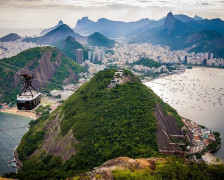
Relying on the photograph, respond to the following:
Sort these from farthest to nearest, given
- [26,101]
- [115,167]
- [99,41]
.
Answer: [99,41] → [26,101] → [115,167]

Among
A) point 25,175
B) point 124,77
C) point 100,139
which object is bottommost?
point 25,175

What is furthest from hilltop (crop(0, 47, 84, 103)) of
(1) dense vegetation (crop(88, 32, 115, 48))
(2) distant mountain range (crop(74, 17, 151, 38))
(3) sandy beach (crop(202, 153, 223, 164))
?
(2) distant mountain range (crop(74, 17, 151, 38))

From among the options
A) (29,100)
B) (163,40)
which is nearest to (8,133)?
(29,100)

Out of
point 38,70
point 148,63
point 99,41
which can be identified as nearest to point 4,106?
point 38,70

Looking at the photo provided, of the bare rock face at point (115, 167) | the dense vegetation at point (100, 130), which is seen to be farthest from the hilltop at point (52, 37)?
the bare rock face at point (115, 167)

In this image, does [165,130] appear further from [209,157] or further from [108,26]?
[108,26]

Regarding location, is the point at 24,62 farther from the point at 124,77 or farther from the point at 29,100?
the point at 29,100
